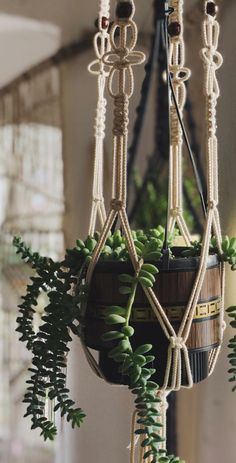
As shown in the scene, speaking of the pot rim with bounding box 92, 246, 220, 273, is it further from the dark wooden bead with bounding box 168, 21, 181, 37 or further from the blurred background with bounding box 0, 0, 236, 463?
the blurred background with bounding box 0, 0, 236, 463

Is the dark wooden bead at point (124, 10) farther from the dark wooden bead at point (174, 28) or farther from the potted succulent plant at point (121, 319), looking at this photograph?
the potted succulent plant at point (121, 319)

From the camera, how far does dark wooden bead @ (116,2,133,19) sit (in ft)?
2.20

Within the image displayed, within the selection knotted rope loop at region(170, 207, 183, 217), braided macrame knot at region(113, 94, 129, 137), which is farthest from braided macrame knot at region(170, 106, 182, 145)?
braided macrame knot at region(113, 94, 129, 137)

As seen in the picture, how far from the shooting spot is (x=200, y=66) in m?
1.31

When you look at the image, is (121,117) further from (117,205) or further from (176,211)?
(176,211)

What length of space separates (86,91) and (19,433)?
2.62 feet

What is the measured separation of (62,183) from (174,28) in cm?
62

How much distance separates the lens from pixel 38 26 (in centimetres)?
134

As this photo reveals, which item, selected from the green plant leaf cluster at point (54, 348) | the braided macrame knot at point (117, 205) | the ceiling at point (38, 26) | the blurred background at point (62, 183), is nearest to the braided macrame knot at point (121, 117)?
the braided macrame knot at point (117, 205)

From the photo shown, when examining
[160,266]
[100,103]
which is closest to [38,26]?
[100,103]

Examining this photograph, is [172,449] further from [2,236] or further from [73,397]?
[2,236]

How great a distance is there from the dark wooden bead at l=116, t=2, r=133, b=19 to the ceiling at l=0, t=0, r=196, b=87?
68 centimetres

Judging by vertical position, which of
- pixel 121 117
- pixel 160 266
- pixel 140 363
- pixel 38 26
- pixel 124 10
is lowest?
pixel 140 363

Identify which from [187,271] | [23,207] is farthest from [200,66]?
[187,271]
